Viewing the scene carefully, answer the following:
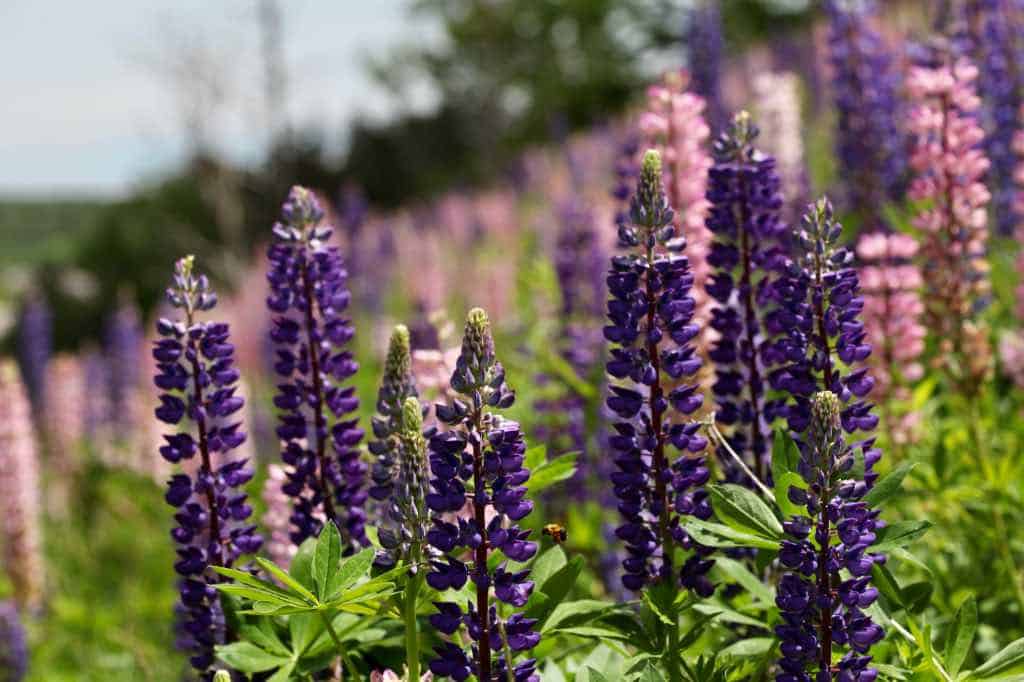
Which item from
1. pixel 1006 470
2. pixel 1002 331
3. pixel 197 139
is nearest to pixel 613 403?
pixel 1006 470

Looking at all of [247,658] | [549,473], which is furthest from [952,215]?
[247,658]

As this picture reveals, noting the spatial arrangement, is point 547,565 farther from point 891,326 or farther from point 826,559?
point 891,326

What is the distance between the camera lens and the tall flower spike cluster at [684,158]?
9.78 feet

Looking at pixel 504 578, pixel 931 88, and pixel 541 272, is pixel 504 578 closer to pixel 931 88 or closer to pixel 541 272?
pixel 931 88

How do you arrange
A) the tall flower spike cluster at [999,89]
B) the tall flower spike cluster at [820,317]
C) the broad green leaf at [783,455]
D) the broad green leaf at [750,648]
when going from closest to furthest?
the broad green leaf at [783,455], the tall flower spike cluster at [820,317], the broad green leaf at [750,648], the tall flower spike cluster at [999,89]

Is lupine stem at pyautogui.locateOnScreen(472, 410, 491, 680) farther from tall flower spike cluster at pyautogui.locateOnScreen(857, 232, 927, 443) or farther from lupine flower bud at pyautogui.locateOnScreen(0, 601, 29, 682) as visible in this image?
lupine flower bud at pyautogui.locateOnScreen(0, 601, 29, 682)

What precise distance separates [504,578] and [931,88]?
84.1 inches

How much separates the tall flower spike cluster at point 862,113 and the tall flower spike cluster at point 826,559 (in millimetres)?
3272

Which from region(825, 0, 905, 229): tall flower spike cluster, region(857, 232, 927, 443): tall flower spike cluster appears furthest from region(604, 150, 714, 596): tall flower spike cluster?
region(825, 0, 905, 229): tall flower spike cluster

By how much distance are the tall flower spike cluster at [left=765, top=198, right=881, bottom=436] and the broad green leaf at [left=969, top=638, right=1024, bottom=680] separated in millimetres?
357

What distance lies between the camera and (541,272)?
6.52m

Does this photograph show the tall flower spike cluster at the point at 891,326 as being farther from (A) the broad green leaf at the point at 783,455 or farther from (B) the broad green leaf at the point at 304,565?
(B) the broad green leaf at the point at 304,565

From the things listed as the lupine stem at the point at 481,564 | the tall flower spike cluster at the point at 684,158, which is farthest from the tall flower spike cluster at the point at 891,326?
the lupine stem at the point at 481,564

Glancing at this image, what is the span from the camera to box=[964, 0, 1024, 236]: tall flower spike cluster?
4754mm
